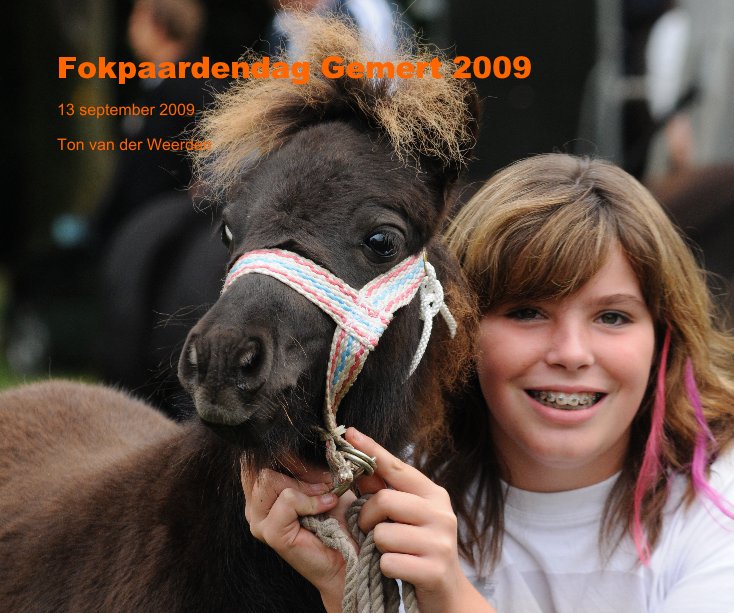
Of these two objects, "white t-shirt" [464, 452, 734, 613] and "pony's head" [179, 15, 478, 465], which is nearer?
"pony's head" [179, 15, 478, 465]

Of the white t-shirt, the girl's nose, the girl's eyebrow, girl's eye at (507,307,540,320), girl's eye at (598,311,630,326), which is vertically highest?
the girl's eyebrow

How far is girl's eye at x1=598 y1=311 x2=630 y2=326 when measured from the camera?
101 inches

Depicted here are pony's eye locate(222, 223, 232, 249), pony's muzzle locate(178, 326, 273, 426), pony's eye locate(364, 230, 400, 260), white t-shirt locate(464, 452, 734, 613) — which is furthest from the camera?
white t-shirt locate(464, 452, 734, 613)

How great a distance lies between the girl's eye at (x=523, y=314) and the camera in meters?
2.62

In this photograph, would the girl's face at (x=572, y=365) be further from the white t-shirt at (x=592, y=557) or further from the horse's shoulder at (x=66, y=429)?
the horse's shoulder at (x=66, y=429)

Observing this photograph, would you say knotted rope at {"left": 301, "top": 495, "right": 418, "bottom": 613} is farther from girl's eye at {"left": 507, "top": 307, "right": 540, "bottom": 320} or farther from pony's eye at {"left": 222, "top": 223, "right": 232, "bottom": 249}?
girl's eye at {"left": 507, "top": 307, "right": 540, "bottom": 320}

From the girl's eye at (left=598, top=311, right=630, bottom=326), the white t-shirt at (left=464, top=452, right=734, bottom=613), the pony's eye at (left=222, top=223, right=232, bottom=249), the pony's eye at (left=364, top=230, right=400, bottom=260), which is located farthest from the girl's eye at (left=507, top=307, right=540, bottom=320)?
the pony's eye at (left=222, top=223, right=232, bottom=249)

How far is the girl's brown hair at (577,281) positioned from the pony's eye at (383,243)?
515 millimetres

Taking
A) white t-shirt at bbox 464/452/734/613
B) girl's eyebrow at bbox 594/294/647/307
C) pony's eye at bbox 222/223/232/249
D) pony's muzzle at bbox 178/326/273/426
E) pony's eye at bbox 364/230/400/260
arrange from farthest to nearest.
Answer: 1. girl's eyebrow at bbox 594/294/647/307
2. white t-shirt at bbox 464/452/734/613
3. pony's eye at bbox 222/223/232/249
4. pony's eye at bbox 364/230/400/260
5. pony's muzzle at bbox 178/326/273/426

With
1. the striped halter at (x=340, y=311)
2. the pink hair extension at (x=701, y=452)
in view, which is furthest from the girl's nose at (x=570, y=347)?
the striped halter at (x=340, y=311)

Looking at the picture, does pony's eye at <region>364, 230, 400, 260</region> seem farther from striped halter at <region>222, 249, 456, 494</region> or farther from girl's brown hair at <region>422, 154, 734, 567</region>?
girl's brown hair at <region>422, 154, 734, 567</region>

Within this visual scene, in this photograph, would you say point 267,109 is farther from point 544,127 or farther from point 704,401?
point 544,127

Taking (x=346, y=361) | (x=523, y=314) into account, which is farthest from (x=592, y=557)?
(x=346, y=361)

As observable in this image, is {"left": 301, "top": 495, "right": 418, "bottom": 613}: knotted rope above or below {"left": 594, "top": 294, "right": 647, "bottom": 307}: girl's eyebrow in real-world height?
below
